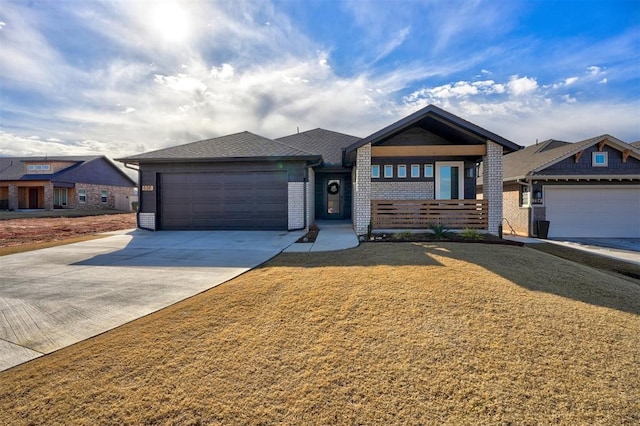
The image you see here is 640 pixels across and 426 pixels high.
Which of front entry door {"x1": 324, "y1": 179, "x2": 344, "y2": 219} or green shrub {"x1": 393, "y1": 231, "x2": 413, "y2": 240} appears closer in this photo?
green shrub {"x1": 393, "y1": 231, "x2": 413, "y2": 240}

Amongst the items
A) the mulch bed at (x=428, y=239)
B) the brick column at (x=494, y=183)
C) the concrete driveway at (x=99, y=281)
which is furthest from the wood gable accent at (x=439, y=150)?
the concrete driveway at (x=99, y=281)

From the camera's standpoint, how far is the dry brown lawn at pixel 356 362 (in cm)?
213

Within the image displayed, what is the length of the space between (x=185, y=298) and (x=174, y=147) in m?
10.8

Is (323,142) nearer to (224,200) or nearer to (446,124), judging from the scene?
(224,200)

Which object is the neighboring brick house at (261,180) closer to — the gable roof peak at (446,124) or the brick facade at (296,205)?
the brick facade at (296,205)

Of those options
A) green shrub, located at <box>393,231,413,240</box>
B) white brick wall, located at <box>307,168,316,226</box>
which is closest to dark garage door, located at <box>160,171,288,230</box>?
white brick wall, located at <box>307,168,316,226</box>

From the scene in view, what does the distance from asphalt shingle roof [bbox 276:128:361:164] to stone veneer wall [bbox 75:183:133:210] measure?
23.5m

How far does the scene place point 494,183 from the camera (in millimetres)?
10125

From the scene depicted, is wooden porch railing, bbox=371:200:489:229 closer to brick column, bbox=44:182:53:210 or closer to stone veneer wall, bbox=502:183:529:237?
stone veneer wall, bbox=502:183:529:237

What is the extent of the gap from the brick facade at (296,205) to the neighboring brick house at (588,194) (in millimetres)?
9902

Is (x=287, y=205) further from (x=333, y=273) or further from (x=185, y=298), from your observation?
(x=185, y=298)

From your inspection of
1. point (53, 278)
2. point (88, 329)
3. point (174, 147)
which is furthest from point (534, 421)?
point (174, 147)

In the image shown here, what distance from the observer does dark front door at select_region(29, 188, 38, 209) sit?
27.8 meters

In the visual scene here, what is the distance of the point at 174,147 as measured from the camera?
1309 cm
